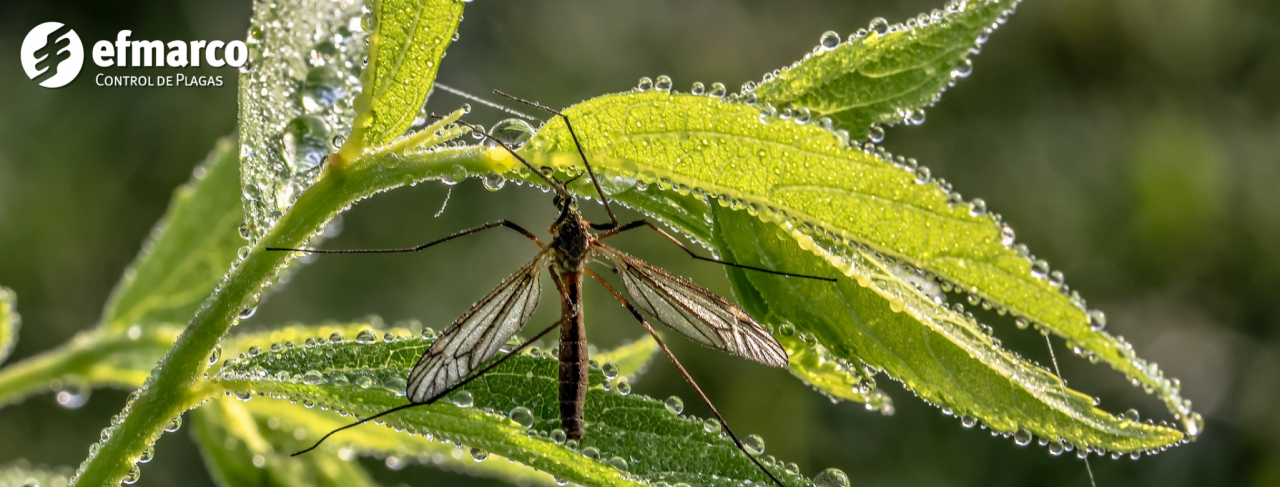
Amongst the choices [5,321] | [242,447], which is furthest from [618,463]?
[5,321]

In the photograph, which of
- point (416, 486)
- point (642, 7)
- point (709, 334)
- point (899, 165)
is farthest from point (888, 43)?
point (642, 7)

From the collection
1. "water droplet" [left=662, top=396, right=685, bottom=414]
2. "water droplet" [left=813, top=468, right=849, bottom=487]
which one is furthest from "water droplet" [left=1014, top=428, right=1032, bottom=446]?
"water droplet" [left=662, top=396, right=685, bottom=414]

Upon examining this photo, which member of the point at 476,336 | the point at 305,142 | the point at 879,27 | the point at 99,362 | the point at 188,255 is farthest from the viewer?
the point at 188,255

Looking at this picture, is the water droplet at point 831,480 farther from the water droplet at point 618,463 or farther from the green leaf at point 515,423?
the water droplet at point 618,463

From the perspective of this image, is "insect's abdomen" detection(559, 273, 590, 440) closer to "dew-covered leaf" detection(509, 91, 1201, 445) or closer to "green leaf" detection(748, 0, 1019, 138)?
"dew-covered leaf" detection(509, 91, 1201, 445)

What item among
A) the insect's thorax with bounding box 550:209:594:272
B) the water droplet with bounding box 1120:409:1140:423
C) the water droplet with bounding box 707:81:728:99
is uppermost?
the insect's thorax with bounding box 550:209:594:272

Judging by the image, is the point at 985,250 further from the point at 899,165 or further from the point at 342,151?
the point at 342,151

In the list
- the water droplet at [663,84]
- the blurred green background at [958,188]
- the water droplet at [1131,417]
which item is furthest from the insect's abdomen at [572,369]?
the blurred green background at [958,188]

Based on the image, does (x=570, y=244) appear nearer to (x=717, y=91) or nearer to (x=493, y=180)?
(x=493, y=180)
